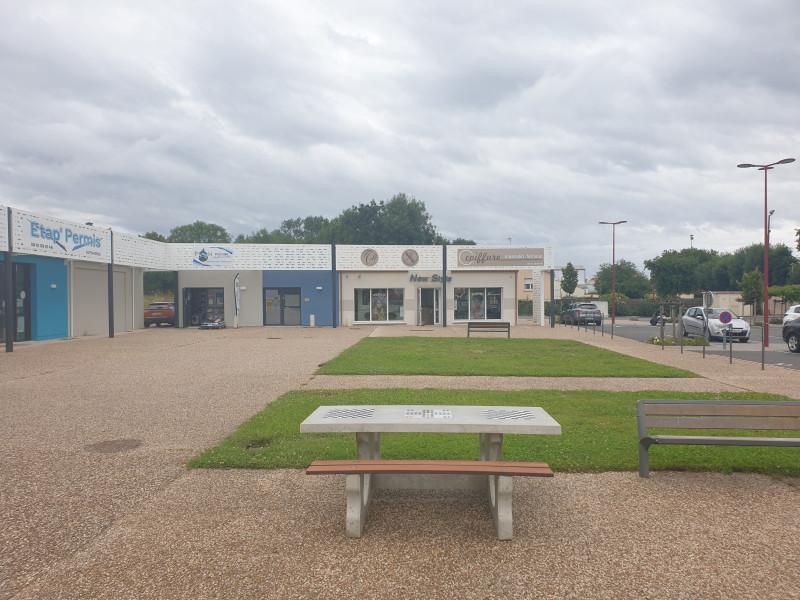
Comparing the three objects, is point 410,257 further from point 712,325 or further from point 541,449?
point 541,449

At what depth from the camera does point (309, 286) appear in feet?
106

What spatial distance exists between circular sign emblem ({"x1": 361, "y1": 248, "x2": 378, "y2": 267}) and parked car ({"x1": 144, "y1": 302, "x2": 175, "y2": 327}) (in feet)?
36.5

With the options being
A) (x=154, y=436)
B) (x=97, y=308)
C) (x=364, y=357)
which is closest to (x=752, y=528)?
(x=154, y=436)

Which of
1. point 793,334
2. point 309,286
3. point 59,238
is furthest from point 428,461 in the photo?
point 309,286

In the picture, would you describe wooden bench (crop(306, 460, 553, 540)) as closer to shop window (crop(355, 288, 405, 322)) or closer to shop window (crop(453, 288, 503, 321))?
shop window (crop(355, 288, 405, 322))

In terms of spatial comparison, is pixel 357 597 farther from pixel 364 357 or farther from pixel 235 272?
pixel 235 272

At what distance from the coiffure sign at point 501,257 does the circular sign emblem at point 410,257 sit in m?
2.45

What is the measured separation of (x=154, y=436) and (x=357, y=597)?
4.56 metres

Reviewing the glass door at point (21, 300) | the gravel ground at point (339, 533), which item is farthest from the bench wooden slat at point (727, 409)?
the glass door at point (21, 300)

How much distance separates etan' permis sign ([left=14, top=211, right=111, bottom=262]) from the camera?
61.3 feet

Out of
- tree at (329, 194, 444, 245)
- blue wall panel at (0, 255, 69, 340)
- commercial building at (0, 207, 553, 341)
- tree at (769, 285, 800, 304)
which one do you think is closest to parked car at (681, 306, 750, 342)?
commercial building at (0, 207, 553, 341)

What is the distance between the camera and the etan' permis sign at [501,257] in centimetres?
3178

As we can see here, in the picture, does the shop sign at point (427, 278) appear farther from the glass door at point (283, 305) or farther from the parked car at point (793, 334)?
the parked car at point (793, 334)

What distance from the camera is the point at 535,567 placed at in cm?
355
